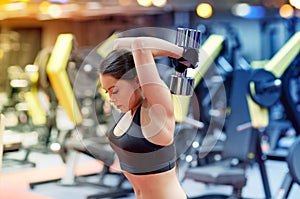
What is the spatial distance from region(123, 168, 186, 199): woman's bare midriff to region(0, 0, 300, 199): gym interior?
0.80 feet

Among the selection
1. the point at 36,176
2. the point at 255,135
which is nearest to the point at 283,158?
the point at 255,135

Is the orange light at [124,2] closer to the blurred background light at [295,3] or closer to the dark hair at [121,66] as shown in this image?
the blurred background light at [295,3]

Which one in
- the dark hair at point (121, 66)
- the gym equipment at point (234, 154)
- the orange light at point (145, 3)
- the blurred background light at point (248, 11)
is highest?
the orange light at point (145, 3)

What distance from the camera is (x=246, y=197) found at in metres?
4.62

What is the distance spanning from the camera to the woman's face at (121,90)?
5.21ft

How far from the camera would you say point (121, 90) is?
1.59m

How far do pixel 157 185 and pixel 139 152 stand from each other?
0.17 metres

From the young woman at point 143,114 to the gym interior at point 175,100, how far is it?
4.8 inches

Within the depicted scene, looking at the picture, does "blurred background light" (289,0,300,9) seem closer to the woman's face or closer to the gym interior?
the gym interior

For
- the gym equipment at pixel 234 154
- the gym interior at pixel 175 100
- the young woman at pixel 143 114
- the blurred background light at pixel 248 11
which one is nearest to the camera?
the young woman at pixel 143 114

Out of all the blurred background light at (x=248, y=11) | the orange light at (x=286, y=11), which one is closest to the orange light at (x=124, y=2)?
the blurred background light at (x=248, y=11)

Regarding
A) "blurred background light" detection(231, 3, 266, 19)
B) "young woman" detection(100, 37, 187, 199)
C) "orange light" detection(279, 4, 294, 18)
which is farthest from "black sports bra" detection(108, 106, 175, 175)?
"blurred background light" detection(231, 3, 266, 19)

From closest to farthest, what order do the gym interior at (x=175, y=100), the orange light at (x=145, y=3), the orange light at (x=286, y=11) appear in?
the gym interior at (x=175, y=100) < the orange light at (x=286, y=11) < the orange light at (x=145, y=3)

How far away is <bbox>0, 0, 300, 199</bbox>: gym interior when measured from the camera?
258cm
